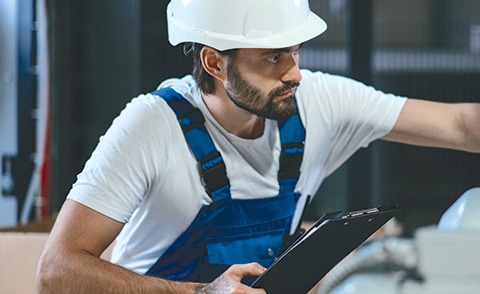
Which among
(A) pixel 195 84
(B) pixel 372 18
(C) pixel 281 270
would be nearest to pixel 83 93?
(B) pixel 372 18

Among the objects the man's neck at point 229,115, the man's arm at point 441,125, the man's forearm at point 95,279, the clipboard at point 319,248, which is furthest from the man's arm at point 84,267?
the man's arm at point 441,125

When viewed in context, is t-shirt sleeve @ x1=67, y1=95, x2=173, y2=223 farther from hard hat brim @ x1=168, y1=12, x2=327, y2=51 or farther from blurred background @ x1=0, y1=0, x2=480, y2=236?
blurred background @ x1=0, y1=0, x2=480, y2=236

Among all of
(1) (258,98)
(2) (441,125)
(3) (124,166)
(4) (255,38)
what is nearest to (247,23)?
(4) (255,38)

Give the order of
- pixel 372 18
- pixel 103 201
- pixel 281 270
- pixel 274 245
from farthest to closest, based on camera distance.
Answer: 1. pixel 372 18
2. pixel 274 245
3. pixel 103 201
4. pixel 281 270

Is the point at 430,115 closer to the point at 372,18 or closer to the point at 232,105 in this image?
the point at 232,105

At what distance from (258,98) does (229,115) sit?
0.36ft

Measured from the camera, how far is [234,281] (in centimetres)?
168

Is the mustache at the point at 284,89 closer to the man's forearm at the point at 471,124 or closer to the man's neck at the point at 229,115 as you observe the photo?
the man's neck at the point at 229,115

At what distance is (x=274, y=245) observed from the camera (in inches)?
78.3

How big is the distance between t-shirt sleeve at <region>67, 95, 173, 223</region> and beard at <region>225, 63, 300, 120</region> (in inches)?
5.9

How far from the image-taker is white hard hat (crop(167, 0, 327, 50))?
191 centimetres

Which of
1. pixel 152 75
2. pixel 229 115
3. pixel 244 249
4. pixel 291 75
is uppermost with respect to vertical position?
pixel 291 75

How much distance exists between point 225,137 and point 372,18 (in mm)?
1801

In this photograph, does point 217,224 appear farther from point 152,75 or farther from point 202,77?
point 152,75
